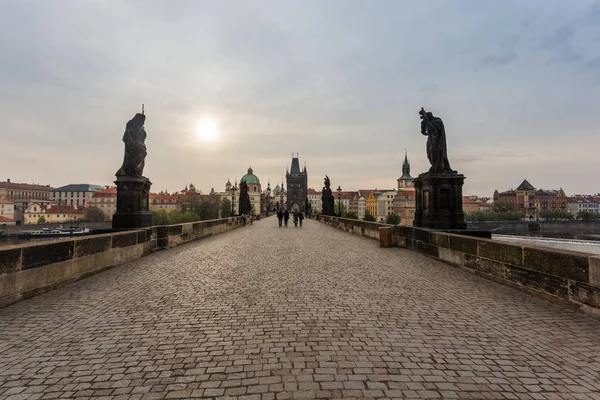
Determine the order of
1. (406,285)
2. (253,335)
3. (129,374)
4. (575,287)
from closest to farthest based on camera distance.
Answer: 1. (129,374)
2. (253,335)
3. (575,287)
4. (406,285)

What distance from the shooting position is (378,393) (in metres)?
2.53

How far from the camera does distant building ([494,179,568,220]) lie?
137m

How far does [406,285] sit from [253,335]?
3.45 meters

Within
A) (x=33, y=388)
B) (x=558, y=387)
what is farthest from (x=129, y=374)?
(x=558, y=387)

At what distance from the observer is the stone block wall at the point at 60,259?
4992 millimetres

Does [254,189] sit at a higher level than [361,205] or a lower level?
higher

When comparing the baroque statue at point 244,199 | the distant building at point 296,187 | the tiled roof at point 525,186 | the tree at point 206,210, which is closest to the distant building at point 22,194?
the tree at point 206,210

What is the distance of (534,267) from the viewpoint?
17.9 feet

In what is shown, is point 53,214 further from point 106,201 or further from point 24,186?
point 24,186

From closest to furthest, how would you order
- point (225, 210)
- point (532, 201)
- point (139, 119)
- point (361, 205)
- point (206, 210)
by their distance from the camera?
point (139, 119) < point (206, 210) < point (225, 210) < point (532, 201) < point (361, 205)

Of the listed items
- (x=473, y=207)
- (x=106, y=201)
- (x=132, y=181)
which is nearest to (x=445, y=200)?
(x=132, y=181)

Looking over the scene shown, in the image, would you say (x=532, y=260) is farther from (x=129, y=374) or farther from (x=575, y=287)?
(x=129, y=374)

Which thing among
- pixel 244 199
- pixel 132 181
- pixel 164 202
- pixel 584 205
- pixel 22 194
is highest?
pixel 22 194

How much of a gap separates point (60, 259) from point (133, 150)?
510cm
